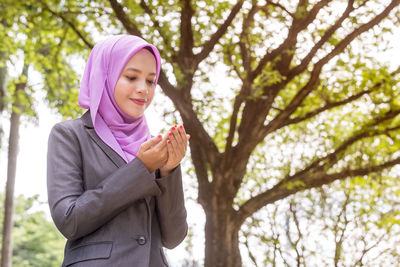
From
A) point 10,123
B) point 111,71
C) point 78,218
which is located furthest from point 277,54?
point 10,123

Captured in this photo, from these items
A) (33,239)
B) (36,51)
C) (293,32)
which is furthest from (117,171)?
(33,239)

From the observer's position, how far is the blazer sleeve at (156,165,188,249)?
1.76 metres

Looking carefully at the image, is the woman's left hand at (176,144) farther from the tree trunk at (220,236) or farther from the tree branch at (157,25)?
the tree trunk at (220,236)

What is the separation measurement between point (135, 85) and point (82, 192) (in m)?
0.41

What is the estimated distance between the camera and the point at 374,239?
5465 mm

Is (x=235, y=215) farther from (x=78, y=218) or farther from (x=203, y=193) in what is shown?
(x=78, y=218)

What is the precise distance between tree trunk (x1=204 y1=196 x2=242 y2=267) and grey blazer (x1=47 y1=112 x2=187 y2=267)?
14.4 feet

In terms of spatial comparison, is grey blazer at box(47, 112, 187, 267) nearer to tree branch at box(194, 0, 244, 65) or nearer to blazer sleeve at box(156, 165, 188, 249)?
blazer sleeve at box(156, 165, 188, 249)

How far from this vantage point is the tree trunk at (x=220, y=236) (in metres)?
6.16

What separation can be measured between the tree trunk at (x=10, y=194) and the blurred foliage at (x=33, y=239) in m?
13.3

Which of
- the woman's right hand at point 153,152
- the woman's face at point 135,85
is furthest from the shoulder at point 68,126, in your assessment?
the woman's right hand at point 153,152

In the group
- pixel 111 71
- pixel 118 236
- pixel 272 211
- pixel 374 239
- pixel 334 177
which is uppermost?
pixel 334 177

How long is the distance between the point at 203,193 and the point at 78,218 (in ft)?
15.8

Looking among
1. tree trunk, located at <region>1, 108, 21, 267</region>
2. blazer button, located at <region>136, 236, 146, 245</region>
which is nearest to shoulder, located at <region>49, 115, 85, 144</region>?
blazer button, located at <region>136, 236, 146, 245</region>
